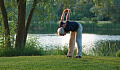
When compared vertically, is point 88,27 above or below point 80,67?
above

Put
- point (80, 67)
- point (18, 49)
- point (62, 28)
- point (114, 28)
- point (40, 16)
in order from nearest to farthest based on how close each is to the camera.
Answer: point (80, 67), point (62, 28), point (18, 49), point (40, 16), point (114, 28)

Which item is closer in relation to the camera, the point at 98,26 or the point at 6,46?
the point at 6,46

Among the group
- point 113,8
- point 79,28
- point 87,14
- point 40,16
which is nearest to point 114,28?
point 113,8

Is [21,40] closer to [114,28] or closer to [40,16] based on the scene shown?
[40,16]

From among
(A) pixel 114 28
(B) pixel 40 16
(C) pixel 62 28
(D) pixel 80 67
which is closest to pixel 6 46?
(B) pixel 40 16

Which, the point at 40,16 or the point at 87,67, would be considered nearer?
the point at 87,67

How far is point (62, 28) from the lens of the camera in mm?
7477

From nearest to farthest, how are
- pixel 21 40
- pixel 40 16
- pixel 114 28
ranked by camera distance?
pixel 21 40 → pixel 40 16 → pixel 114 28

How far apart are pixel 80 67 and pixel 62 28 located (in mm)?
1939

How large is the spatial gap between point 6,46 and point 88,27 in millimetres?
43271

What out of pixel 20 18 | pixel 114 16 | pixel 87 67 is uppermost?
pixel 114 16

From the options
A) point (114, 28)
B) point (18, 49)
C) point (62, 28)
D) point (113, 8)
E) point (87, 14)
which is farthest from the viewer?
point (87, 14)

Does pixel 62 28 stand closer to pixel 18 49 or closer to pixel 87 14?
pixel 18 49

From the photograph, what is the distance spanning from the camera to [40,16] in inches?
565
